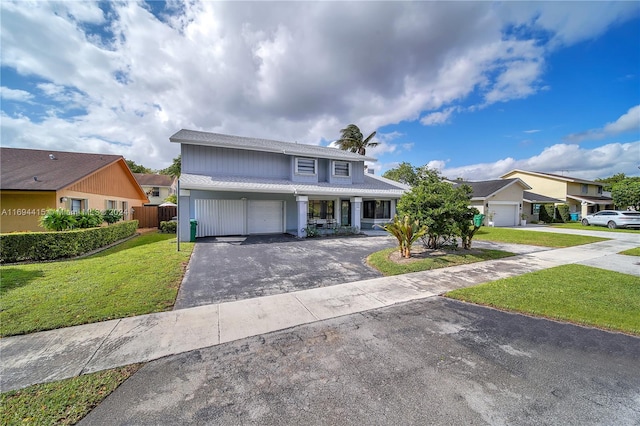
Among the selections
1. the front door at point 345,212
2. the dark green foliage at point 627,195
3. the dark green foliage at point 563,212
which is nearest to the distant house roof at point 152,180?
the front door at point 345,212

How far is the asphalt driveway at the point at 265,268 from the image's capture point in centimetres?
584

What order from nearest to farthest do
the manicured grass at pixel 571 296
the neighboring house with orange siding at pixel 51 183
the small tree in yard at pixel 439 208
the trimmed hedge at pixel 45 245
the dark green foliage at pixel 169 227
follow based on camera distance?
the manicured grass at pixel 571 296 → the trimmed hedge at pixel 45 245 → the small tree in yard at pixel 439 208 → the neighboring house with orange siding at pixel 51 183 → the dark green foliage at pixel 169 227

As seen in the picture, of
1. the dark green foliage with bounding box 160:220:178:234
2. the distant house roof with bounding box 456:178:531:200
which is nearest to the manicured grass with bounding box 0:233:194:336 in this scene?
the dark green foliage with bounding box 160:220:178:234

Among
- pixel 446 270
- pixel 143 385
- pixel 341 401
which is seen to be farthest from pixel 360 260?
pixel 143 385

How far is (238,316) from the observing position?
Result: 15.0ft

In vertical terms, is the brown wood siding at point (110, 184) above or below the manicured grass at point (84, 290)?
above

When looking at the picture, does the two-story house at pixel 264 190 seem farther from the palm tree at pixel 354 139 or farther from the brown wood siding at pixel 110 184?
the palm tree at pixel 354 139

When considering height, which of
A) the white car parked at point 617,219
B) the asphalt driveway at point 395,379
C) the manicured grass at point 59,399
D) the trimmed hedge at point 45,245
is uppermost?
the white car parked at point 617,219

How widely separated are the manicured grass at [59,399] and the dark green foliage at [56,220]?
30.8ft

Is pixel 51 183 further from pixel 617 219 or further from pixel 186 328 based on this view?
pixel 617 219

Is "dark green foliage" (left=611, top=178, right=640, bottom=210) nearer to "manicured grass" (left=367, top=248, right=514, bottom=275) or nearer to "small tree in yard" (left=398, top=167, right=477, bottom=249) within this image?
"manicured grass" (left=367, top=248, right=514, bottom=275)

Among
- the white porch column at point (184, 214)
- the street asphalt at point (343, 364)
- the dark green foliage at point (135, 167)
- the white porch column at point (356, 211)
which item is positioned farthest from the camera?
the dark green foliage at point (135, 167)

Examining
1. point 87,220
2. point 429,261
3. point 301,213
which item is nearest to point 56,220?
point 87,220

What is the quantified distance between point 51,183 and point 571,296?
19.6m
